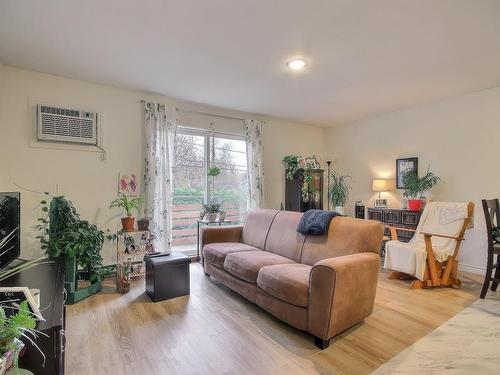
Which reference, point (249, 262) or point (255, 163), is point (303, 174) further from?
point (249, 262)

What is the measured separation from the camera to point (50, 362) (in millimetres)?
1200

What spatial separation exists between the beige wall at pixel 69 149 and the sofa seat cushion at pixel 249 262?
1.81m

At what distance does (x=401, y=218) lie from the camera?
410 centimetres

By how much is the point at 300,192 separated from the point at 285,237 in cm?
192

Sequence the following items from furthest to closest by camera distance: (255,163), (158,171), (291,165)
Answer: (291,165) → (255,163) → (158,171)

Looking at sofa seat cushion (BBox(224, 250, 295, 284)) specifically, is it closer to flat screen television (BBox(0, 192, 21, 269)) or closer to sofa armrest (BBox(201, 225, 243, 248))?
sofa armrest (BBox(201, 225, 243, 248))

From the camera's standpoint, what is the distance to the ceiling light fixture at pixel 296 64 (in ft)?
9.04

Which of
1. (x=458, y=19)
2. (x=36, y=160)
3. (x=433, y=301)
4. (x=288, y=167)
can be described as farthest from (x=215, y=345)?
(x=288, y=167)

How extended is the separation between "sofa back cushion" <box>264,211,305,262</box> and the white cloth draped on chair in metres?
1.30

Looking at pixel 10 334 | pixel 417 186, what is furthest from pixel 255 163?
pixel 10 334

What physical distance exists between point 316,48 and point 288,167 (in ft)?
8.96

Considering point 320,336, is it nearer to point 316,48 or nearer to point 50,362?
point 50,362

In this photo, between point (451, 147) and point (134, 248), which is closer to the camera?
point (134, 248)

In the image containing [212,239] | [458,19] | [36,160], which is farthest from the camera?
[212,239]
